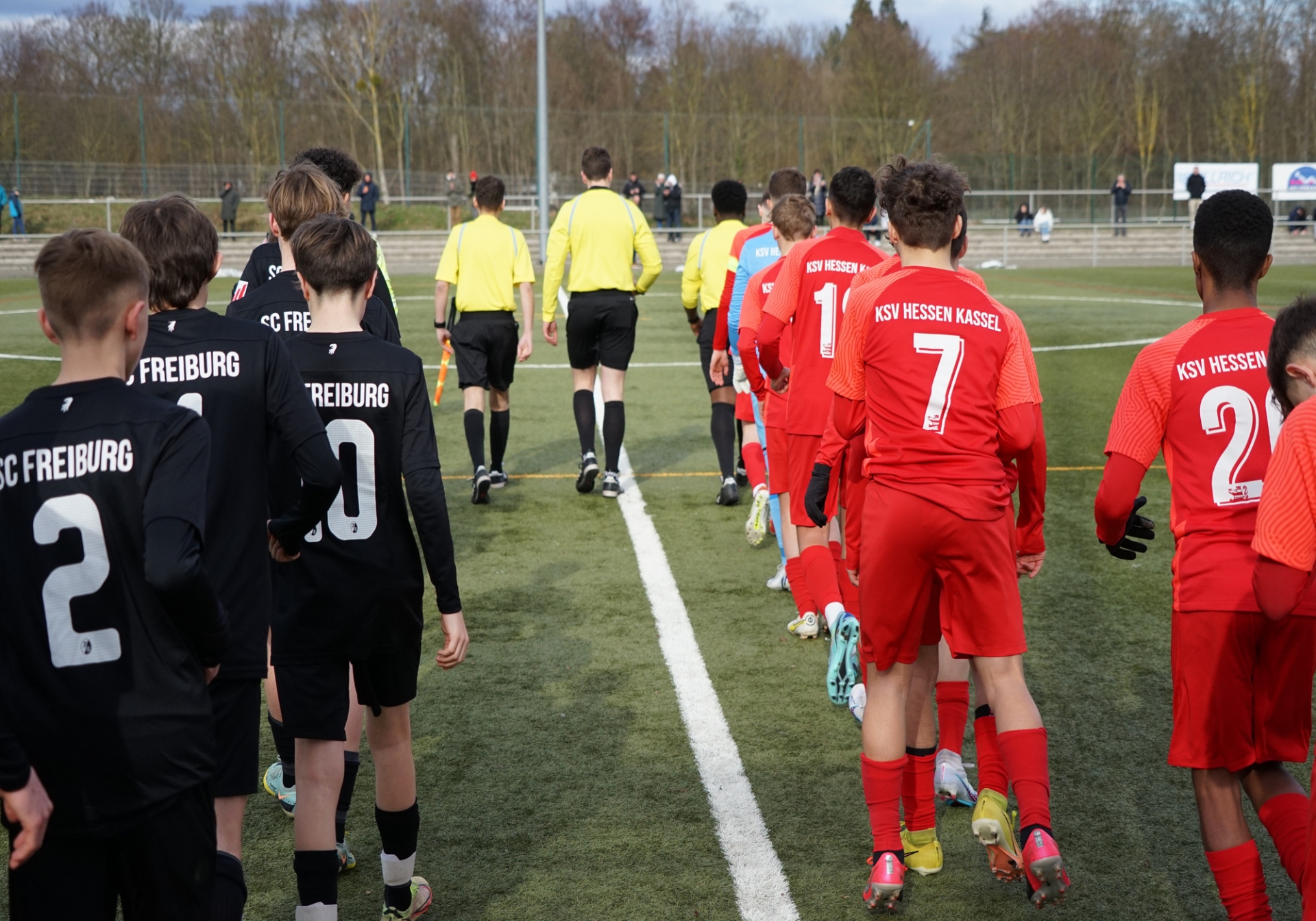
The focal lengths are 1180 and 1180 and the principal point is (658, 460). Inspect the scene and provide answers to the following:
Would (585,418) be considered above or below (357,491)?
below

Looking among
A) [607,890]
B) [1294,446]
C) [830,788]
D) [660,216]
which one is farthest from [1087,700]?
[660,216]

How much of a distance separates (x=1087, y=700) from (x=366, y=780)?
3018mm

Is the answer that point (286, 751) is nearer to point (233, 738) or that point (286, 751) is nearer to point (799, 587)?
point (233, 738)

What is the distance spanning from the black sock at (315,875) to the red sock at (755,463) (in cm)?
461

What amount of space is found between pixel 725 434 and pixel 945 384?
5118mm

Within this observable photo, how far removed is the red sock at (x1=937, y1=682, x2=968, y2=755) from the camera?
4.14m

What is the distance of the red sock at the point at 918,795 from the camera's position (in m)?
3.72

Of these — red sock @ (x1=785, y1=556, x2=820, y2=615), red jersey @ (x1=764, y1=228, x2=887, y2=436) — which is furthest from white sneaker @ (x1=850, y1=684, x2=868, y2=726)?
red jersey @ (x1=764, y1=228, x2=887, y2=436)

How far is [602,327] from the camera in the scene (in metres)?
8.61

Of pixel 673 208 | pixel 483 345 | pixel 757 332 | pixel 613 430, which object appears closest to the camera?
pixel 757 332

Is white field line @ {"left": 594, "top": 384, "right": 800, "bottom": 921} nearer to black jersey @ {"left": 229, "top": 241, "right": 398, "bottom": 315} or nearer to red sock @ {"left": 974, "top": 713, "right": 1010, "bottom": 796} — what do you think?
red sock @ {"left": 974, "top": 713, "right": 1010, "bottom": 796}

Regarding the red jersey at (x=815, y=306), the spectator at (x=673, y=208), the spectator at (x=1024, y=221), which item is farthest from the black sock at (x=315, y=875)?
the spectator at (x=1024, y=221)

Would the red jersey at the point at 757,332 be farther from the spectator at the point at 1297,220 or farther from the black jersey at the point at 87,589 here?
the spectator at the point at 1297,220

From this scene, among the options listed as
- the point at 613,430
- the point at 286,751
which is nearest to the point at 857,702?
the point at 286,751
